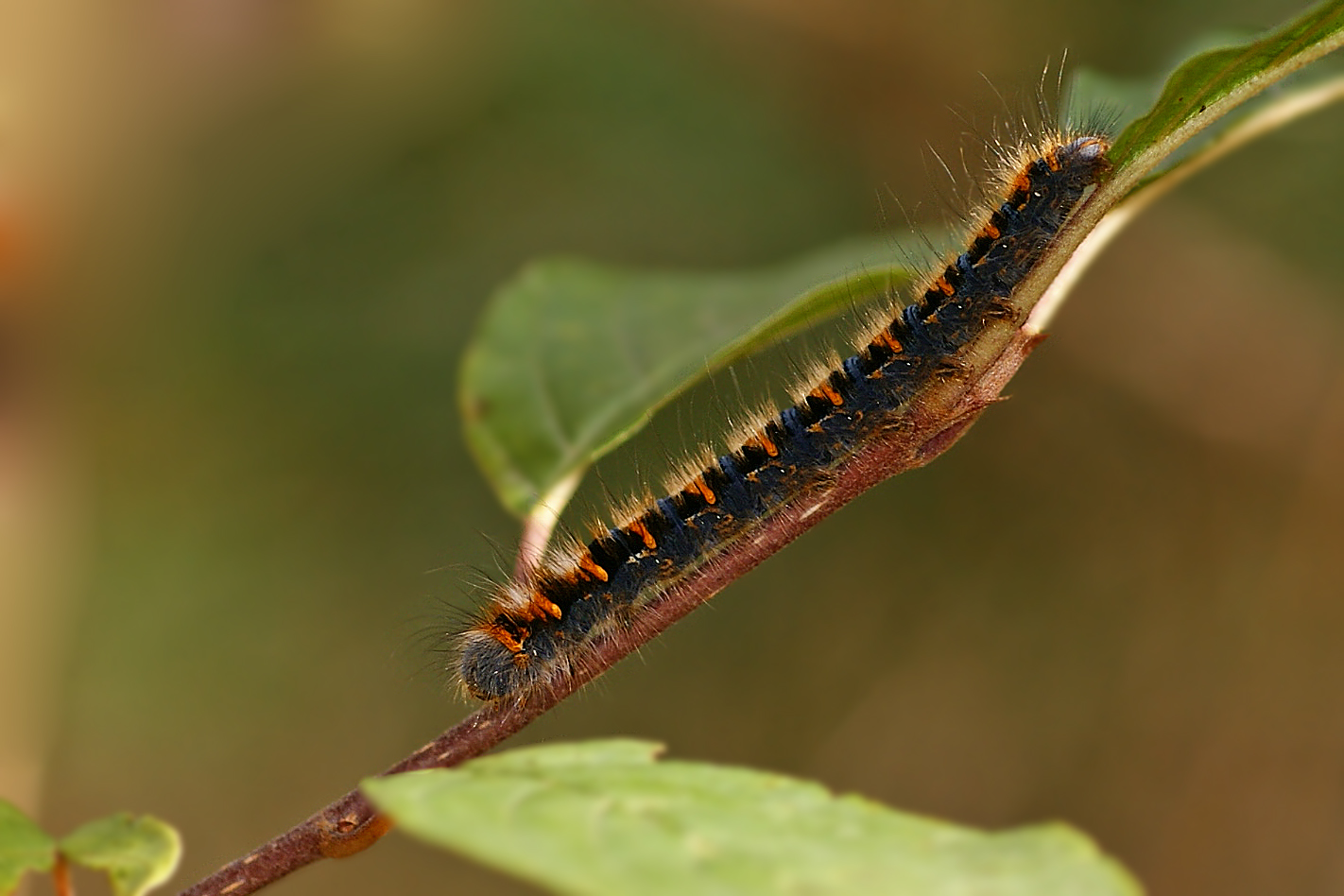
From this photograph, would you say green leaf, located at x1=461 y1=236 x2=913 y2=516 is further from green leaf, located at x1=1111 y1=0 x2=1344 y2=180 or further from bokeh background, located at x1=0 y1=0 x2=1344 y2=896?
bokeh background, located at x1=0 y1=0 x2=1344 y2=896

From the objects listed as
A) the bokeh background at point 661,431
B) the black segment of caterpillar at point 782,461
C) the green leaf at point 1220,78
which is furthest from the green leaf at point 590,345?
the bokeh background at point 661,431

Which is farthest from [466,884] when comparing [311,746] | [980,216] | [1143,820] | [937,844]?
[937,844]

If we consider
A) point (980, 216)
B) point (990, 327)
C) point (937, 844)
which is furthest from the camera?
point (980, 216)

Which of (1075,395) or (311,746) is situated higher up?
(311,746)

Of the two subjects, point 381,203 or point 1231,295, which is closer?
point 1231,295

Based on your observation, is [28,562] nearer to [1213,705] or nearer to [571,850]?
[571,850]

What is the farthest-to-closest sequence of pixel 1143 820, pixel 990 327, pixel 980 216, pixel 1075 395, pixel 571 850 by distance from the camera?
pixel 1075 395 < pixel 1143 820 < pixel 980 216 < pixel 990 327 < pixel 571 850

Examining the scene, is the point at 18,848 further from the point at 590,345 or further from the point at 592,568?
the point at 590,345

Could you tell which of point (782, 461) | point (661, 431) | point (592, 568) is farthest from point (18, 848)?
point (661, 431)

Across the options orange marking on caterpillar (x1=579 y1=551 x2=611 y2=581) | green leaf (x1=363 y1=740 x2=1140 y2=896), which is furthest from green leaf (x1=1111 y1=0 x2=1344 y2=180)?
orange marking on caterpillar (x1=579 y1=551 x2=611 y2=581)
